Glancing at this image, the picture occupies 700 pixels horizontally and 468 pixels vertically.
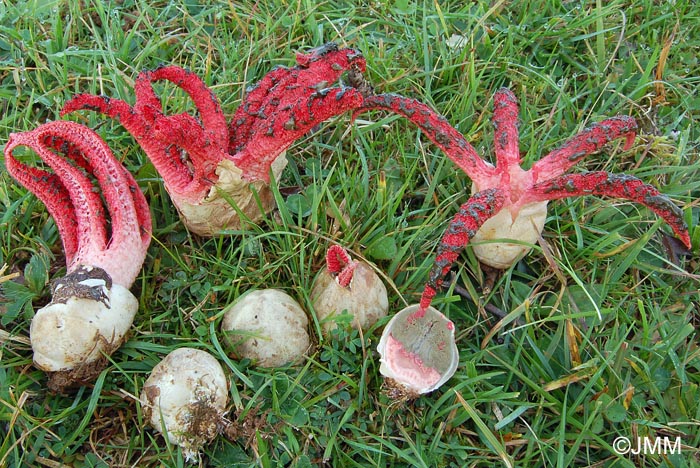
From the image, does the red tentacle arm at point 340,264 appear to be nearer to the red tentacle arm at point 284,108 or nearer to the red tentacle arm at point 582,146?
the red tentacle arm at point 284,108

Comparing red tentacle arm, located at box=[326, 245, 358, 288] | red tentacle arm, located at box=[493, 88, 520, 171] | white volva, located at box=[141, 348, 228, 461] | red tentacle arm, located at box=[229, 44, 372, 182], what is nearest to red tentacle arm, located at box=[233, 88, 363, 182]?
red tentacle arm, located at box=[229, 44, 372, 182]

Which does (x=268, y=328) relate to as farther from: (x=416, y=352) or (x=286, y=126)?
(x=286, y=126)

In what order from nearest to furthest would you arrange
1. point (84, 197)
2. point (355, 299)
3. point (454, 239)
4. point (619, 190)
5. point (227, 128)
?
1. point (454, 239)
2. point (619, 190)
3. point (355, 299)
4. point (84, 197)
5. point (227, 128)

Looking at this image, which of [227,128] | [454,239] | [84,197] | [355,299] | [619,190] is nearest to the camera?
[454,239]

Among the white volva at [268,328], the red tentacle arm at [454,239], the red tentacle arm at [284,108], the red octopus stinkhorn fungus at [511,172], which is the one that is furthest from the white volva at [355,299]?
the red tentacle arm at [284,108]

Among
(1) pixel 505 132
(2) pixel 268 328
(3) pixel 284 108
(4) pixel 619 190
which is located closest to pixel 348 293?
(2) pixel 268 328

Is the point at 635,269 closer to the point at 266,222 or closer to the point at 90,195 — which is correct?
the point at 266,222

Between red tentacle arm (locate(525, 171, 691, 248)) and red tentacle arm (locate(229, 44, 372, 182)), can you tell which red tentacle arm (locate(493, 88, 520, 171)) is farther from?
red tentacle arm (locate(229, 44, 372, 182))
